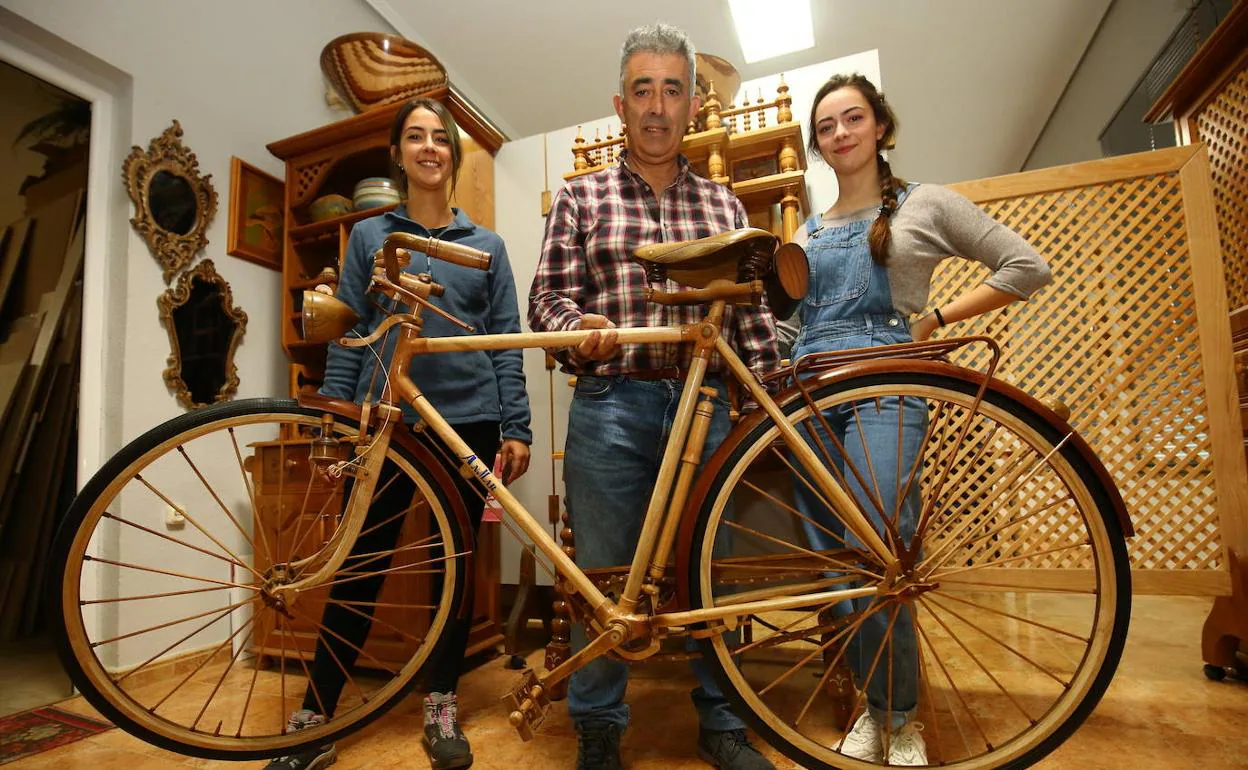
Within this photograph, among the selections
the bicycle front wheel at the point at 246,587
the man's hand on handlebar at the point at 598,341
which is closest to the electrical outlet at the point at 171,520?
the bicycle front wheel at the point at 246,587

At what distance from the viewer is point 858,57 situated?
7.02 ft

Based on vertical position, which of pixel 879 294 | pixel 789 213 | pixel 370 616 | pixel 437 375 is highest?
pixel 789 213

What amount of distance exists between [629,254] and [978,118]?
187 inches

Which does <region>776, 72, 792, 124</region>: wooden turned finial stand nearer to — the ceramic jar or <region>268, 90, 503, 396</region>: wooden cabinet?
<region>268, 90, 503, 396</region>: wooden cabinet

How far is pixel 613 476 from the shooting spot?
112 cm

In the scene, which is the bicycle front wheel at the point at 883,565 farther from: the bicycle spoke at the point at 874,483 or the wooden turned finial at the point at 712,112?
the wooden turned finial at the point at 712,112

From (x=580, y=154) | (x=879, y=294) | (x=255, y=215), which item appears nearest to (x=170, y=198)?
(x=255, y=215)

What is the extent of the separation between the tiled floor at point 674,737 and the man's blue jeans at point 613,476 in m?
0.18

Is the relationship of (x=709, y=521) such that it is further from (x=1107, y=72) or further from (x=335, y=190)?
(x=1107, y=72)

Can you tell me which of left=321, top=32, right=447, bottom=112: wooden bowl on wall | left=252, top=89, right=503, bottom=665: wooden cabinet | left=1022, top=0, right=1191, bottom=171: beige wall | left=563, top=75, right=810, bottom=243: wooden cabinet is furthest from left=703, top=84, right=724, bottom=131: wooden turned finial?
left=1022, top=0, right=1191, bottom=171: beige wall

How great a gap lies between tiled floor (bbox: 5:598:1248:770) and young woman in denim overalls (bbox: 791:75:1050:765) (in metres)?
0.26

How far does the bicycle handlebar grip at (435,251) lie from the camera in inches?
40.9

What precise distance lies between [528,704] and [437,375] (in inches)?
26.6

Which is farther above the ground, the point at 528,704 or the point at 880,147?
the point at 880,147
